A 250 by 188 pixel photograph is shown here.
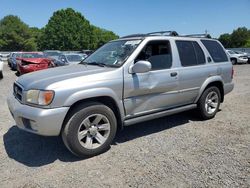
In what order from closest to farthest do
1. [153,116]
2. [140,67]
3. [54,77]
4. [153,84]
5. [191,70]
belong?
[54,77]
[140,67]
[153,84]
[153,116]
[191,70]

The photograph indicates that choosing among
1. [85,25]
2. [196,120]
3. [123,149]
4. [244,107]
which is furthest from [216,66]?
[85,25]

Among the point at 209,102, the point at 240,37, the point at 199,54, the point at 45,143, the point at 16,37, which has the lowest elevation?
the point at 45,143

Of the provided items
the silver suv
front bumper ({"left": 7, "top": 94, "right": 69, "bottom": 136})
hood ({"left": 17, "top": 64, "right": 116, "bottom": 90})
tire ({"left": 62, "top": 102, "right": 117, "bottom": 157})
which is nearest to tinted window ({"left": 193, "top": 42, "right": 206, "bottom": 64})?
the silver suv

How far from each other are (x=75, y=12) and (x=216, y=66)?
64.6 metres

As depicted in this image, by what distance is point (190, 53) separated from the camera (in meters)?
5.48

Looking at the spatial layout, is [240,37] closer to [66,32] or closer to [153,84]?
[66,32]

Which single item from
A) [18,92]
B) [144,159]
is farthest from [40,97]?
[144,159]

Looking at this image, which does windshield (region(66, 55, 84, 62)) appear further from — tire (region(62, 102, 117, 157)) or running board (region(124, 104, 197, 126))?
tire (region(62, 102, 117, 157))

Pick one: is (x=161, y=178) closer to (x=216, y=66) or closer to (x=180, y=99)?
(x=180, y=99)

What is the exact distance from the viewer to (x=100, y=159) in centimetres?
406

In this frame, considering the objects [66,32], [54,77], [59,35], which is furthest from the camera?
[66,32]

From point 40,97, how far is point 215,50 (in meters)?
4.14

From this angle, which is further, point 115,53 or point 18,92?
point 115,53

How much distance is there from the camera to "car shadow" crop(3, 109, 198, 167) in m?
4.11
